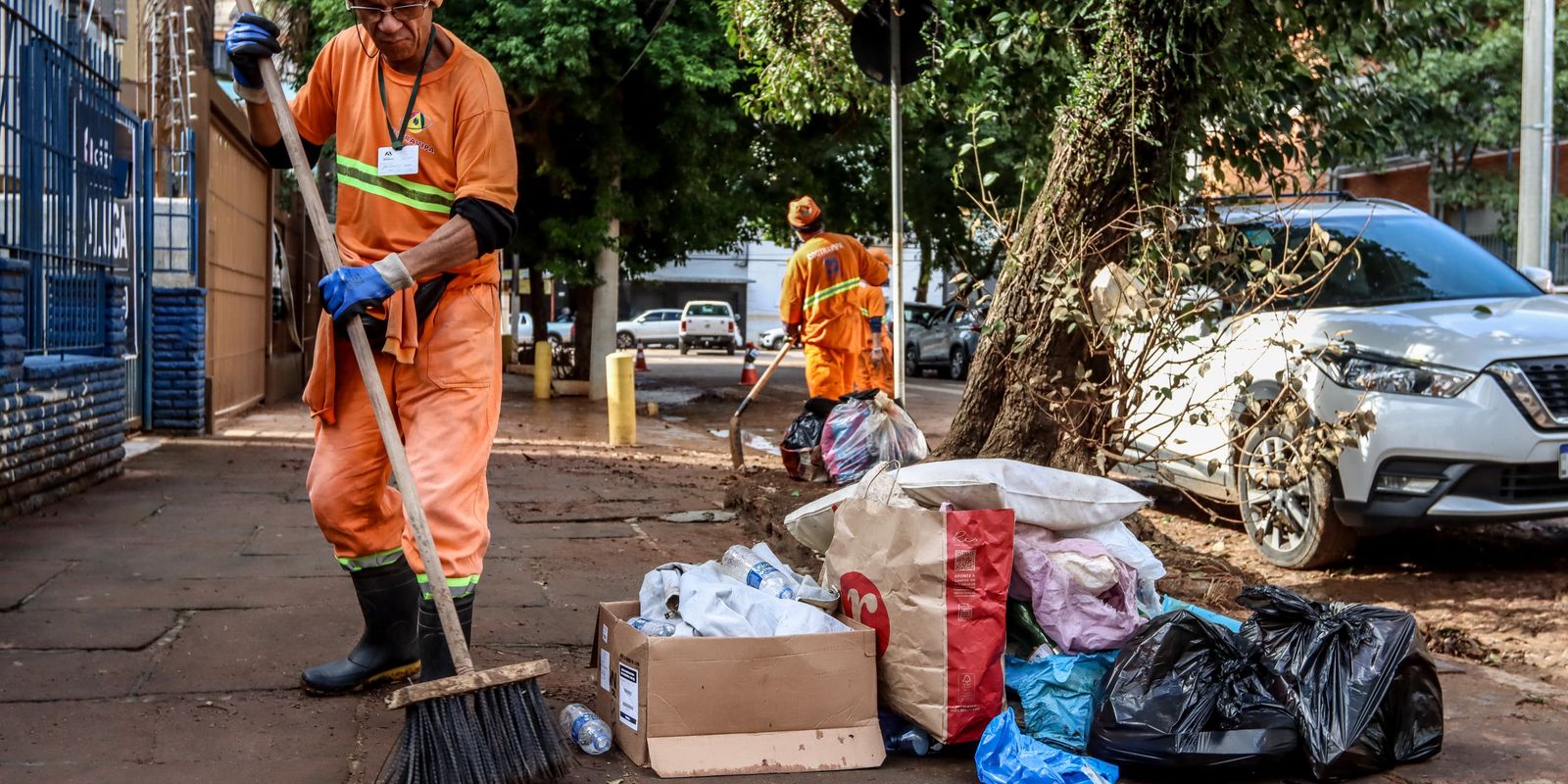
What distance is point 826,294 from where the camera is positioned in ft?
30.9

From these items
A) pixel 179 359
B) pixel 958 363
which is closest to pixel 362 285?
pixel 179 359

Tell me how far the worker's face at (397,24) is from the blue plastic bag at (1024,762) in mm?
2233

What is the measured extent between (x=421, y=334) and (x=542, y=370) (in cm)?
1447

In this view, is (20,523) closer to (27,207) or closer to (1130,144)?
(27,207)

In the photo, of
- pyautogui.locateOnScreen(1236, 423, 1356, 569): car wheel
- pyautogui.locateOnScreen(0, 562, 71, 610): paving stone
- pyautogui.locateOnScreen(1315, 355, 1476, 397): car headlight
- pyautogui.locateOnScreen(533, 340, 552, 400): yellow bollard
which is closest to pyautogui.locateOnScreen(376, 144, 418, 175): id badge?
pyautogui.locateOnScreen(0, 562, 71, 610): paving stone

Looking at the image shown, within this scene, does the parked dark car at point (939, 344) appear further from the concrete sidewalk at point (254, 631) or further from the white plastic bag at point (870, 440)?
the concrete sidewalk at point (254, 631)

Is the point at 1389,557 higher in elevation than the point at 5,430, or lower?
lower

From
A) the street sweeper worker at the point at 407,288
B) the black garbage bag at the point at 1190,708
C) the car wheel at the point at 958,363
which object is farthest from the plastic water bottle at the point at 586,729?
the car wheel at the point at 958,363

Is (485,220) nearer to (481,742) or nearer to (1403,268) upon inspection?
(481,742)

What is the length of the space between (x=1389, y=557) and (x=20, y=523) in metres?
6.26

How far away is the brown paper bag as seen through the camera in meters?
3.56

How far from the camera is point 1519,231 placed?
49.6ft

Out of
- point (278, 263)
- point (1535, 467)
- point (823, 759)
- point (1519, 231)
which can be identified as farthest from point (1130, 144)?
point (278, 263)

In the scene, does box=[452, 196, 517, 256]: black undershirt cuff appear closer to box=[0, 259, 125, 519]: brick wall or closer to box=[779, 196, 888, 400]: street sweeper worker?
box=[0, 259, 125, 519]: brick wall
